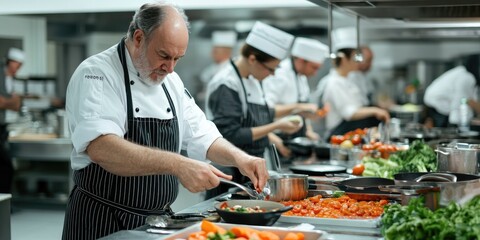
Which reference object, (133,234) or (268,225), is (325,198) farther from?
(133,234)

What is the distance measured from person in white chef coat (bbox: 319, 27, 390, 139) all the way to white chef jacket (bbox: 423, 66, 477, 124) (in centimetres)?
174

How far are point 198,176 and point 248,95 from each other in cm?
194

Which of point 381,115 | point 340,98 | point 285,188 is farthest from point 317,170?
point 340,98

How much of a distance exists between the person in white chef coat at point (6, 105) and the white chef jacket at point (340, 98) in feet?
10.5

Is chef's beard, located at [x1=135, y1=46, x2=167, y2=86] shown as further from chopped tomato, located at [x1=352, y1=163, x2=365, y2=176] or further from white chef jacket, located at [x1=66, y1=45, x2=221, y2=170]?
chopped tomato, located at [x1=352, y1=163, x2=365, y2=176]

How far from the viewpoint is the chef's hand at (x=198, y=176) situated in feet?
7.13

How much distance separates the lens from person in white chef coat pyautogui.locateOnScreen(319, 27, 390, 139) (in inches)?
224

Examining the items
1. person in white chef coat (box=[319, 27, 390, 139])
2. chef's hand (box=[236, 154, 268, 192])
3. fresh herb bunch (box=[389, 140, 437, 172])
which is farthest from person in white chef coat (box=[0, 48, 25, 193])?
chef's hand (box=[236, 154, 268, 192])

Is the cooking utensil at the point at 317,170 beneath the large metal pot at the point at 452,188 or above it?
beneath

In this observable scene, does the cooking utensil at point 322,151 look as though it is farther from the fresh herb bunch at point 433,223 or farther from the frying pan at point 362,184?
the fresh herb bunch at point 433,223

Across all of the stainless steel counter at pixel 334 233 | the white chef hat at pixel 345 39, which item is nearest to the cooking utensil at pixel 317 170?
the stainless steel counter at pixel 334 233

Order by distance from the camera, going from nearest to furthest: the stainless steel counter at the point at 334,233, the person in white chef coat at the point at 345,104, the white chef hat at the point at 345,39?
the stainless steel counter at the point at 334,233, the person in white chef coat at the point at 345,104, the white chef hat at the point at 345,39

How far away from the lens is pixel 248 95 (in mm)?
4086

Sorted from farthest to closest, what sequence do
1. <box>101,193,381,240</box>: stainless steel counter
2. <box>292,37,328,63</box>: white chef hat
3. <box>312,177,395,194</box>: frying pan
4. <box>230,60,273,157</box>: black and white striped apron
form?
<box>292,37,328,63</box>: white chef hat
<box>230,60,273,157</box>: black and white striped apron
<box>312,177,395,194</box>: frying pan
<box>101,193,381,240</box>: stainless steel counter
